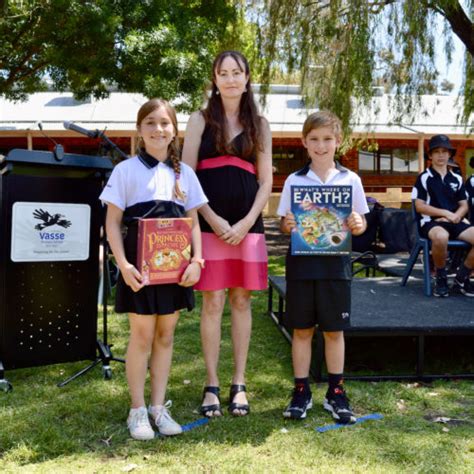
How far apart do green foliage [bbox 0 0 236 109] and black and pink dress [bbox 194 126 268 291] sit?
221 inches

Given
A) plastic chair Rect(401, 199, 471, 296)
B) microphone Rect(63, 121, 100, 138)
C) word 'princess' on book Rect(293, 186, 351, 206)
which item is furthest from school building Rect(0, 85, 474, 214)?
word 'princess' on book Rect(293, 186, 351, 206)

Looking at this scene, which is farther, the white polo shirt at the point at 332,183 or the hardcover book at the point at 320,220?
the white polo shirt at the point at 332,183

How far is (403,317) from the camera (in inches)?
161

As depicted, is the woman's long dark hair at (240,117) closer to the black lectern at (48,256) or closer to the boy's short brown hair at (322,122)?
the boy's short brown hair at (322,122)

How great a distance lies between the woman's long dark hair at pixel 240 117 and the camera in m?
3.15

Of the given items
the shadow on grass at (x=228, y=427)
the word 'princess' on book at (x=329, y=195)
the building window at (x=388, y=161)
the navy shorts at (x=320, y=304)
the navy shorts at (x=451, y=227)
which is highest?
the building window at (x=388, y=161)

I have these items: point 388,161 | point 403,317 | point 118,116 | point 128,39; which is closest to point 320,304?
point 403,317

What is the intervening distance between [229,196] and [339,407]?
4.12 feet

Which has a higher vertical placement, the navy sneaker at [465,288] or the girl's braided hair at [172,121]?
the girl's braided hair at [172,121]

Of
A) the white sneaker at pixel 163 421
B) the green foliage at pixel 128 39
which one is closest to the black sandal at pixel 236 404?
the white sneaker at pixel 163 421

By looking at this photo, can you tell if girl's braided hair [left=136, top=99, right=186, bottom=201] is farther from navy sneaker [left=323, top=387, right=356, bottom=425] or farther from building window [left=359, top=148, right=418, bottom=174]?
building window [left=359, top=148, right=418, bottom=174]

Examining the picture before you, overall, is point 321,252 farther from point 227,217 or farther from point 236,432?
point 236,432

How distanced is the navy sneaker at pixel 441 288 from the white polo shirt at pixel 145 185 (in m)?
3.07

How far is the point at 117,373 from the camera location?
3887 millimetres
